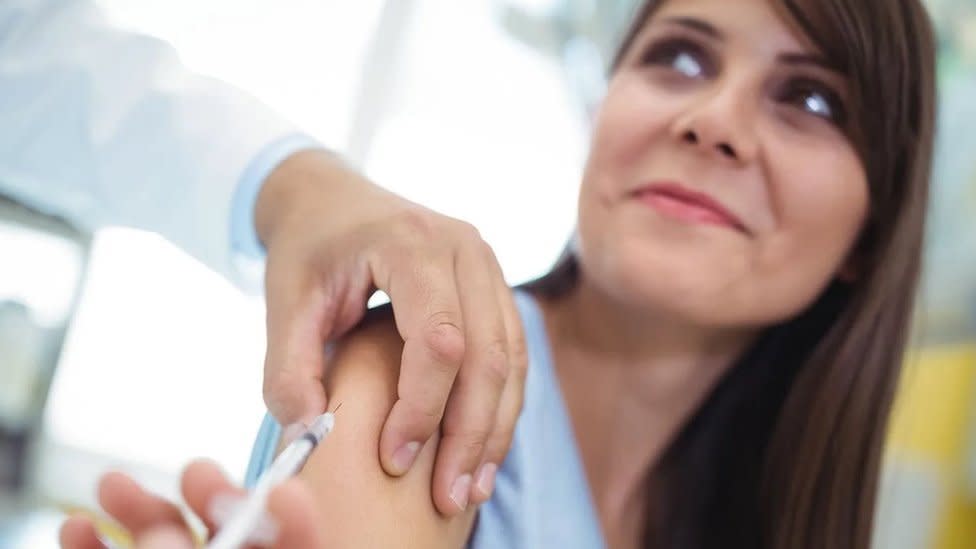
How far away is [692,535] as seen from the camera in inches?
28.7

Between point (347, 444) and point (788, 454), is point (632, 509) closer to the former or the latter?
point (788, 454)

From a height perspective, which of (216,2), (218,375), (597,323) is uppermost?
(216,2)

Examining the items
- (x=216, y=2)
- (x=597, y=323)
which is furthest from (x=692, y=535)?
A: (x=216, y=2)

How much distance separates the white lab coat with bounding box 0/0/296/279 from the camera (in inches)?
21.1

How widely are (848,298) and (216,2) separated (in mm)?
968

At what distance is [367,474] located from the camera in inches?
14.3

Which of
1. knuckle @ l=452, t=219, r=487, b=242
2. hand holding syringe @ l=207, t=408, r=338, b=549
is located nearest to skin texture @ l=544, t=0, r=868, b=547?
knuckle @ l=452, t=219, r=487, b=242

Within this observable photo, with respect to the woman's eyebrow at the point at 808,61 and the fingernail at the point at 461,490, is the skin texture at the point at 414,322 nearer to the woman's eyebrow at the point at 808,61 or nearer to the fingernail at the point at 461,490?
the fingernail at the point at 461,490

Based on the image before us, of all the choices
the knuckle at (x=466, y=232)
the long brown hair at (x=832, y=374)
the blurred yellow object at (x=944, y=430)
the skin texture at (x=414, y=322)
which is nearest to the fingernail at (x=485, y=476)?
the skin texture at (x=414, y=322)

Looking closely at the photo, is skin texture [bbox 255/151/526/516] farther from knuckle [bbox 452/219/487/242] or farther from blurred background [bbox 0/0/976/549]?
blurred background [bbox 0/0/976/549]

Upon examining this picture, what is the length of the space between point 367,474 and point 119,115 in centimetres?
35

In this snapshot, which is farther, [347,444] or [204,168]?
[204,168]

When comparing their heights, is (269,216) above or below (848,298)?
below

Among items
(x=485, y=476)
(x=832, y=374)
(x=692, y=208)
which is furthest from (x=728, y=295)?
(x=485, y=476)
